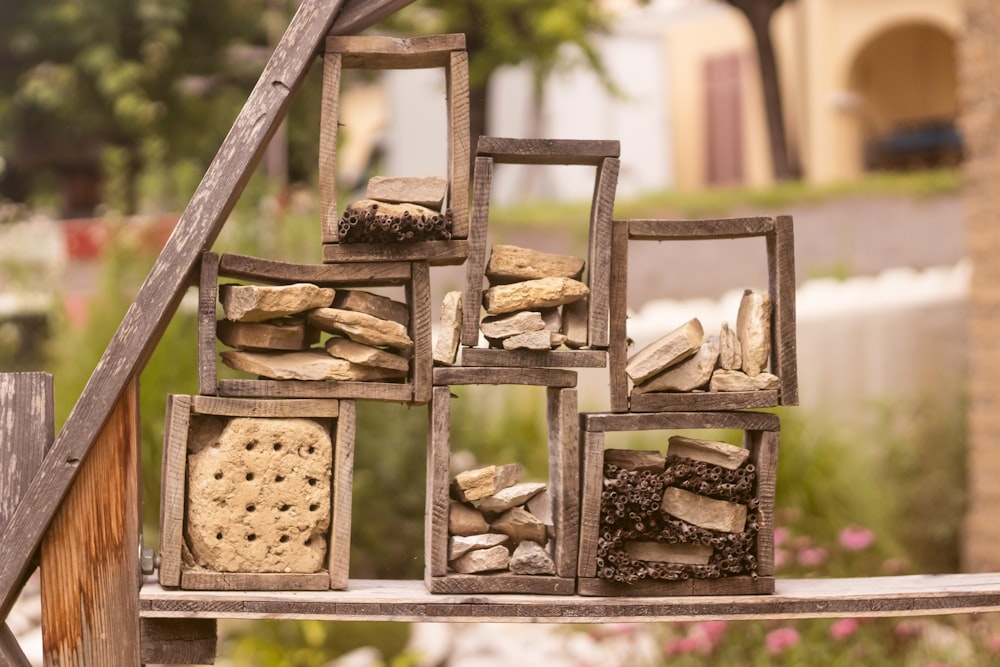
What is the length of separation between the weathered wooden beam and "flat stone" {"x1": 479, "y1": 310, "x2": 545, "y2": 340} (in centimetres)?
61

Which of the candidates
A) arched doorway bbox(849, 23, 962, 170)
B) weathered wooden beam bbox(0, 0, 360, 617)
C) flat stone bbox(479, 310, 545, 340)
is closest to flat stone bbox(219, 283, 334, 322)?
weathered wooden beam bbox(0, 0, 360, 617)

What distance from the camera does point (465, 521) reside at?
7.73ft

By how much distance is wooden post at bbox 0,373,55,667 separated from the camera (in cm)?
228

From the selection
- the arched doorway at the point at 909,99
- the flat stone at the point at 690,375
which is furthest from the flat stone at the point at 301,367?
the arched doorway at the point at 909,99

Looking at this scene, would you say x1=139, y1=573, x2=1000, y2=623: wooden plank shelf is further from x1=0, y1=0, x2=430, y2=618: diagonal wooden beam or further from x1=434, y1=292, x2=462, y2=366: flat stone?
x1=434, y1=292, x2=462, y2=366: flat stone

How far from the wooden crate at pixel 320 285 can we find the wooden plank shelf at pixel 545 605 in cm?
42

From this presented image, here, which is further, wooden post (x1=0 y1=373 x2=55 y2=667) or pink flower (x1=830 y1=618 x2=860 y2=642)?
pink flower (x1=830 y1=618 x2=860 y2=642)

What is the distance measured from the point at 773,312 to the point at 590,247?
0.43 m

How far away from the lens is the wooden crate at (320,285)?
228cm

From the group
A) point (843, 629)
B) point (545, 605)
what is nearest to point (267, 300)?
point (545, 605)

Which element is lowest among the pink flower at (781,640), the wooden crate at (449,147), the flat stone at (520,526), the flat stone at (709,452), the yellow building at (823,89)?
the pink flower at (781,640)

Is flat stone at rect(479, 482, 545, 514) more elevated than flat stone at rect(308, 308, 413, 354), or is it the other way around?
flat stone at rect(308, 308, 413, 354)

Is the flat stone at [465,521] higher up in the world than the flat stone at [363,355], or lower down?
lower down

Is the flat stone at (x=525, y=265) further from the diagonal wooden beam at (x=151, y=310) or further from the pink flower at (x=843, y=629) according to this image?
the pink flower at (x=843, y=629)
